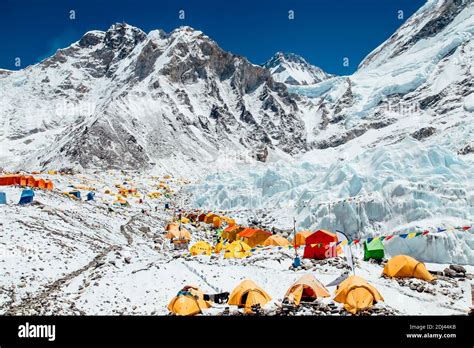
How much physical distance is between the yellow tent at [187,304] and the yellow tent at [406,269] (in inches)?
416

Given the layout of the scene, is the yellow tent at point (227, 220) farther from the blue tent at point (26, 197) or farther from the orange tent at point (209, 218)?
the blue tent at point (26, 197)

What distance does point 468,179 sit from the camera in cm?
3456

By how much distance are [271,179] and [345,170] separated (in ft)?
53.0

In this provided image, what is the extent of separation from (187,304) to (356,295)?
670 centimetres

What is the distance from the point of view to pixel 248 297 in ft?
55.9

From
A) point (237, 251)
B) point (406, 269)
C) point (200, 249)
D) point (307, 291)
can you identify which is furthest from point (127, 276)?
point (406, 269)

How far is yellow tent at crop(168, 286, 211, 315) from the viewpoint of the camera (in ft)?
52.7

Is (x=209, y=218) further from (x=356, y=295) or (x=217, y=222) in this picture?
(x=356, y=295)

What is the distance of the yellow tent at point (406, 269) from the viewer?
826 inches

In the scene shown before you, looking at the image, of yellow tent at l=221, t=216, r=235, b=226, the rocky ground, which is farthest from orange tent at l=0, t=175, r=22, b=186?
yellow tent at l=221, t=216, r=235, b=226

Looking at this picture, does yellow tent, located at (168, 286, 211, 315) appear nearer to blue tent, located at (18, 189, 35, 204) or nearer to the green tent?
the green tent

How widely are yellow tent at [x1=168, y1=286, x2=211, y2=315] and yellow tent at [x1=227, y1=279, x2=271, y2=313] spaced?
4.12 ft
